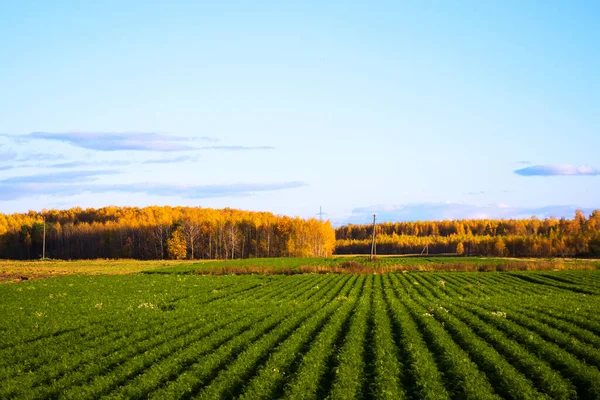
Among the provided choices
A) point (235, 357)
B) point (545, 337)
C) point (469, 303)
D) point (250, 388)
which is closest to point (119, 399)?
point (250, 388)

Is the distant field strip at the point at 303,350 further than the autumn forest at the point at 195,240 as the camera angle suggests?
No

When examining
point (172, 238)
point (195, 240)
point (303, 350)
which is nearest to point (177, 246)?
point (172, 238)

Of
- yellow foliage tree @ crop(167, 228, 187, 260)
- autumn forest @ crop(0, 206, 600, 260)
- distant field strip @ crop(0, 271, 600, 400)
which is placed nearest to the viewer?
distant field strip @ crop(0, 271, 600, 400)

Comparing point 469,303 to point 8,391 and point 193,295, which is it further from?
point 8,391

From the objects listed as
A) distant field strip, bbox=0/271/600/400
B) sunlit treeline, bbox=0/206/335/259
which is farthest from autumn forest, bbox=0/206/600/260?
distant field strip, bbox=0/271/600/400

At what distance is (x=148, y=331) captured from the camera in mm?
21953

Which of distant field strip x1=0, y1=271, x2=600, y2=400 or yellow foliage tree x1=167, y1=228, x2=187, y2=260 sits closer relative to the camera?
A: distant field strip x1=0, y1=271, x2=600, y2=400

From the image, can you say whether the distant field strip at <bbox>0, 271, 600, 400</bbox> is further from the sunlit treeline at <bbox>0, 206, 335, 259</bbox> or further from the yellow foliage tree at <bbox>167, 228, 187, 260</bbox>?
the sunlit treeline at <bbox>0, 206, 335, 259</bbox>

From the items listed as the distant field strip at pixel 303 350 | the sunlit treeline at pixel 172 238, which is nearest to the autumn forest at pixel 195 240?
the sunlit treeline at pixel 172 238

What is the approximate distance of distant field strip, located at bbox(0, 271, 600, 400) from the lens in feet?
44.1

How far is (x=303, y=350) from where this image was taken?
58.2 feet

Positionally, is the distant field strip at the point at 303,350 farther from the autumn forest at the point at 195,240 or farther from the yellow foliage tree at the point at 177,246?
the autumn forest at the point at 195,240

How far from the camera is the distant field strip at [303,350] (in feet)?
44.1

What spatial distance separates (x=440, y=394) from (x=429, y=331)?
8.00 metres
